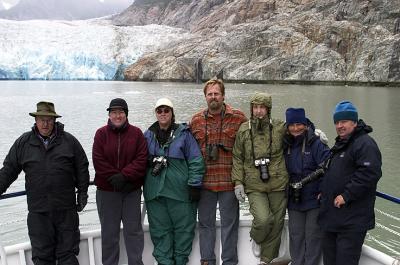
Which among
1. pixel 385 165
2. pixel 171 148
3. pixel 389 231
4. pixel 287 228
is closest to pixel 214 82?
pixel 171 148

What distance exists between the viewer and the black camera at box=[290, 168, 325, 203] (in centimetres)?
421

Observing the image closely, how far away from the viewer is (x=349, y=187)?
12.1 feet

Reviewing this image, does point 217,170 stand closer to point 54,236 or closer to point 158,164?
point 158,164

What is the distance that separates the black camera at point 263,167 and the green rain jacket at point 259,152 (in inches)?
1.2

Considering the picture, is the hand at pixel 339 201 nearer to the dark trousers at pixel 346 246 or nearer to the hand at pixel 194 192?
→ the dark trousers at pixel 346 246

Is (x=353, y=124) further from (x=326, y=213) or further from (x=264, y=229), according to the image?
(x=264, y=229)

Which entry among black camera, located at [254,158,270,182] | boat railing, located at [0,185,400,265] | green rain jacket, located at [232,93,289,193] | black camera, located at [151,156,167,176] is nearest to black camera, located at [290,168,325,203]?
green rain jacket, located at [232,93,289,193]

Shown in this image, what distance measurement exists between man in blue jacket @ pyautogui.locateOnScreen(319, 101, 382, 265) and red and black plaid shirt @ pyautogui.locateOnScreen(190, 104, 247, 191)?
1005 mm

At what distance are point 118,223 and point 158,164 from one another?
709 millimetres

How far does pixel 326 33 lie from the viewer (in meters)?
73.2

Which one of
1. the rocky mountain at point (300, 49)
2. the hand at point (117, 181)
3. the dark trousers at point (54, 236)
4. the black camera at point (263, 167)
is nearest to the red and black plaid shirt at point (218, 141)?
the black camera at point (263, 167)

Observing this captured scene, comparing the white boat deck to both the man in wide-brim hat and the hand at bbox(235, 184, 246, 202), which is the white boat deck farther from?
the hand at bbox(235, 184, 246, 202)

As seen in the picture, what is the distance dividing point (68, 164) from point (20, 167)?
46cm

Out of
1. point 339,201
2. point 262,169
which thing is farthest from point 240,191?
point 339,201
